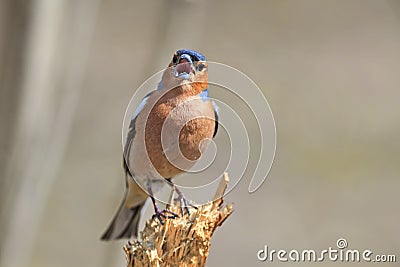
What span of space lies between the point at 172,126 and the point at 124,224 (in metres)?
0.82

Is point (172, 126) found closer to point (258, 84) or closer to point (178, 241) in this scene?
point (178, 241)

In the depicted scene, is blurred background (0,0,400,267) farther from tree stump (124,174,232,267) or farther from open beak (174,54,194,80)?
tree stump (124,174,232,267)

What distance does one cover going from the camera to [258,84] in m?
11.4

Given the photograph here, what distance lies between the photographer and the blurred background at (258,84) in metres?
2.97

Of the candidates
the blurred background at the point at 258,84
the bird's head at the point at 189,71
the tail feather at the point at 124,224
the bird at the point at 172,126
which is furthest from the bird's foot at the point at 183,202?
the blurred background at the point at 258,84

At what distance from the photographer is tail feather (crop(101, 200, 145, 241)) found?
2736 millimetres

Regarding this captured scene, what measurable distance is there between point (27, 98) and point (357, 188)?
7.41 metres

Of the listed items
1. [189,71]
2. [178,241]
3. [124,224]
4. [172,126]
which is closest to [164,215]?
[178,241]

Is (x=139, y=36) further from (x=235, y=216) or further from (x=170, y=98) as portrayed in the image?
(x=170, y=98)

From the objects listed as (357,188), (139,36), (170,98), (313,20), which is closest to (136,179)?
(170,98)

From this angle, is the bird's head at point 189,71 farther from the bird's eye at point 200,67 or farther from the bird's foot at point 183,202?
the bird's foot at point 183,202

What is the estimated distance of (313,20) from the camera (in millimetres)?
13836

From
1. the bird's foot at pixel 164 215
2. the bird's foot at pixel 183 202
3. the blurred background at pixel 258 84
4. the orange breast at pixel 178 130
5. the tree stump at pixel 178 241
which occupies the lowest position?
the tree stump at pixel 178 241

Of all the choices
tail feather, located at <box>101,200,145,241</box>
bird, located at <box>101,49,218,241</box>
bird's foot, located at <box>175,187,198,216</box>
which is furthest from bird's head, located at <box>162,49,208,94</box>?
tail feather, located at <box>101,200,145,241</box>
